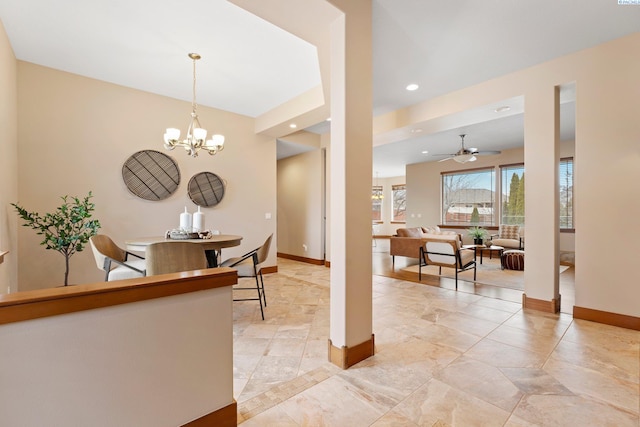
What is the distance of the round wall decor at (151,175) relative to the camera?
Result: 12.6 feet

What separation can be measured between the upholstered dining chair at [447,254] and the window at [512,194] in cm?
395

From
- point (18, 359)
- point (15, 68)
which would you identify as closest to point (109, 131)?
point (15, 68)

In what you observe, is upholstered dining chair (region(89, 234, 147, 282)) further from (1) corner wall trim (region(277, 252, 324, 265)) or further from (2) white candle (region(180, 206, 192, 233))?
(1) corner wall trim (region(277, 252, 324, 265))

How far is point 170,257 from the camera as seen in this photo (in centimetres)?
227

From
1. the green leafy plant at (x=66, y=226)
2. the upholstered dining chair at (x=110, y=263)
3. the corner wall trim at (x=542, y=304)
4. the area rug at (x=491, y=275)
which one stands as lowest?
the area rug at (x=491, y=275)

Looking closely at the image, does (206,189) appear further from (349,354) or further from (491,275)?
(491,275)

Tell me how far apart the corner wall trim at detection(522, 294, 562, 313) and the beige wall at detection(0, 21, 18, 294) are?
17.4ft

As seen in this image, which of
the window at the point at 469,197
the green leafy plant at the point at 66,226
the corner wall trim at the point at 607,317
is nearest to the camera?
the corner wall trim at the point at 607,317

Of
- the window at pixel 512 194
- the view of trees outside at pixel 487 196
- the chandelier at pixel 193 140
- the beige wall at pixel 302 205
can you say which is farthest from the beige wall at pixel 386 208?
the chandelier at pixel 193 140

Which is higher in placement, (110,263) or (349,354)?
(110,263)

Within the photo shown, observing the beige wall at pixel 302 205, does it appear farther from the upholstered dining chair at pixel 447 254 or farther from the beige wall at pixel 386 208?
the beige wall at pixel 386 208

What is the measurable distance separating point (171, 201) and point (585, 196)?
5.21m

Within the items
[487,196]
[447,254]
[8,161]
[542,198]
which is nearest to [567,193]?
[487,196]

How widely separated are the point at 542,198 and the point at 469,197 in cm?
556
